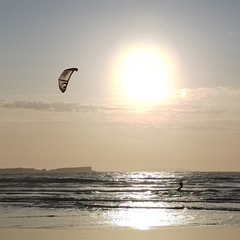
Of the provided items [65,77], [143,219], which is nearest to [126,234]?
[143,219]

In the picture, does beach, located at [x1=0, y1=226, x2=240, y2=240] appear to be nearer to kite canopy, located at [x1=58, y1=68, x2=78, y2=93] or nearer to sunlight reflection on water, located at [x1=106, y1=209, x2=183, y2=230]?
sunlight reflection on water, located at [x1=106, y1=209, x2=183, y2=230]

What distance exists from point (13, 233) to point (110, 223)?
15.5 feet

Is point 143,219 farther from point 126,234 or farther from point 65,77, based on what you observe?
point 65,77

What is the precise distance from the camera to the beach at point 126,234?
52.9 ft

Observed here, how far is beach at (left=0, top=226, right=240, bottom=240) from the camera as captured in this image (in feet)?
52.9

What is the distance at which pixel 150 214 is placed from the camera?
24.6 meters

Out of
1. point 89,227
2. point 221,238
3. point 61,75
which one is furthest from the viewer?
point 61,75

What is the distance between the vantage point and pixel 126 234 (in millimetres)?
16891

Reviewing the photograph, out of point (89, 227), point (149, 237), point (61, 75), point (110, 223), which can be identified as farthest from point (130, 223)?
point (61, 75)

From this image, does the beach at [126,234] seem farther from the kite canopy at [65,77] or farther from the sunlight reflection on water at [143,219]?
the kite canopy at [65,77]

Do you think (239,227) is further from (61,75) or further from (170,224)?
(61,75)

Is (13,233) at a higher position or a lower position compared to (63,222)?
lower

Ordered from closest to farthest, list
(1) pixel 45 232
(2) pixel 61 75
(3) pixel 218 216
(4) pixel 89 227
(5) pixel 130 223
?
1. (1) pixel 45 232
2. (4) pixel 89 227
3. (5) pixel 130 223
4. (2) pixel 61 75
5. (3) pixel 218 216

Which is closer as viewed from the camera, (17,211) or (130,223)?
(130,223)
